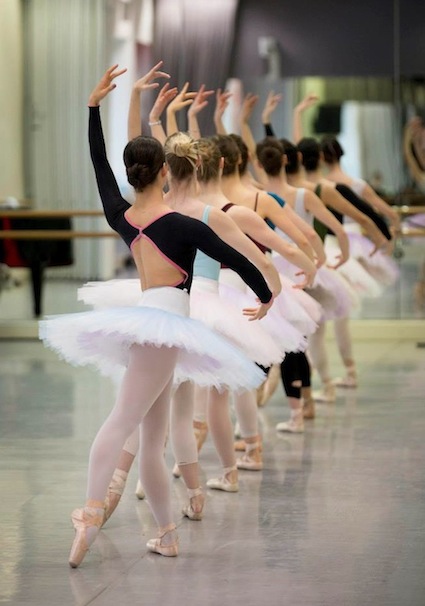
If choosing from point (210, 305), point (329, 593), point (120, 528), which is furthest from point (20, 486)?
point (329, 593)

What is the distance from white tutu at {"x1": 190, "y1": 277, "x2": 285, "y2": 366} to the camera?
489cm

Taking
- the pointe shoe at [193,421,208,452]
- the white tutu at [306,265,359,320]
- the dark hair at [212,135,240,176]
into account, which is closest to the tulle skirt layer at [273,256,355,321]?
the white tutu at [306,265,359,320]

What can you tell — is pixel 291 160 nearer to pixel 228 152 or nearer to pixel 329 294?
pixel 329 294

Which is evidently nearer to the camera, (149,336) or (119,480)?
(149,336)

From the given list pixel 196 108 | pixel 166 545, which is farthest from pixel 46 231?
pixel 166 545

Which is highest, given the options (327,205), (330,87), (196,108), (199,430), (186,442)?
(330,87)

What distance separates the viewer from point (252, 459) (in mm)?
5852

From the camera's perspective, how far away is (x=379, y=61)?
11125 millimetres

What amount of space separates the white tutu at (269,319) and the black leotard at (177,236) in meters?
0.94

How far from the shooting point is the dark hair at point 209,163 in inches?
201

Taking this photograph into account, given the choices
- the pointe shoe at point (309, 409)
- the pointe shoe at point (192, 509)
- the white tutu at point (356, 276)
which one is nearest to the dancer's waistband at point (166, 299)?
the pointe shoe at point (192, 509)

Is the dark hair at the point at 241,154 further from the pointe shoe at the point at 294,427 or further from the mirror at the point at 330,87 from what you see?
the mirror at the point at 330,87

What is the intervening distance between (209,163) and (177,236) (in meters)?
1.04

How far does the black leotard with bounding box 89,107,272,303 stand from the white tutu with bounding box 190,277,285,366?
1.91 feet
